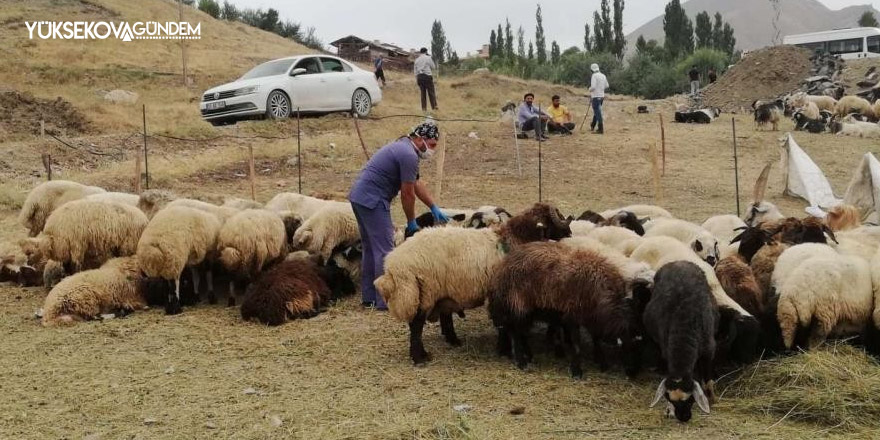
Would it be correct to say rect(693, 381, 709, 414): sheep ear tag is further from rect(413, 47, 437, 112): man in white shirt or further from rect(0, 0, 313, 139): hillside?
rect(413, 47, 437, 112): man in white shirt

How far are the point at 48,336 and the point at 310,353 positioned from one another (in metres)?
2.55

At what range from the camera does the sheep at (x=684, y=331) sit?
16.5 ft

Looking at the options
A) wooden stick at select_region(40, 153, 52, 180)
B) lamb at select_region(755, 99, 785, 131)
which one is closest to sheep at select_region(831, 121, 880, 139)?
lamb at select_region(755, 99, 785, 131)

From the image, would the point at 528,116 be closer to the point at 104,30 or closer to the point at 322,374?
the point at 322,374

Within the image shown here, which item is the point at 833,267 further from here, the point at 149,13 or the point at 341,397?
the point at 149,13

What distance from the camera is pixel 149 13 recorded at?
3881 cm

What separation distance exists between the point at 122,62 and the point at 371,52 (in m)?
21.0

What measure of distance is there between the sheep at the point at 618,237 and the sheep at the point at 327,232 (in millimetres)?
2609

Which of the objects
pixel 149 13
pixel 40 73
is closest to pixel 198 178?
pixel 40 73

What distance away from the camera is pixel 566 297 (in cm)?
599

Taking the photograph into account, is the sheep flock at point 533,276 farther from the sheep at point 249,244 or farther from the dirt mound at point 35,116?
the dirt mound at point 35,116

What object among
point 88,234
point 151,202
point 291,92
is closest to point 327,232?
point 151,202

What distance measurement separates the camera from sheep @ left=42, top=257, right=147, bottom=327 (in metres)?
7.63

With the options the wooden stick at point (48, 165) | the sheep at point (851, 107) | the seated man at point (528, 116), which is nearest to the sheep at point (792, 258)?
the wooden stick at point (48, 165)
